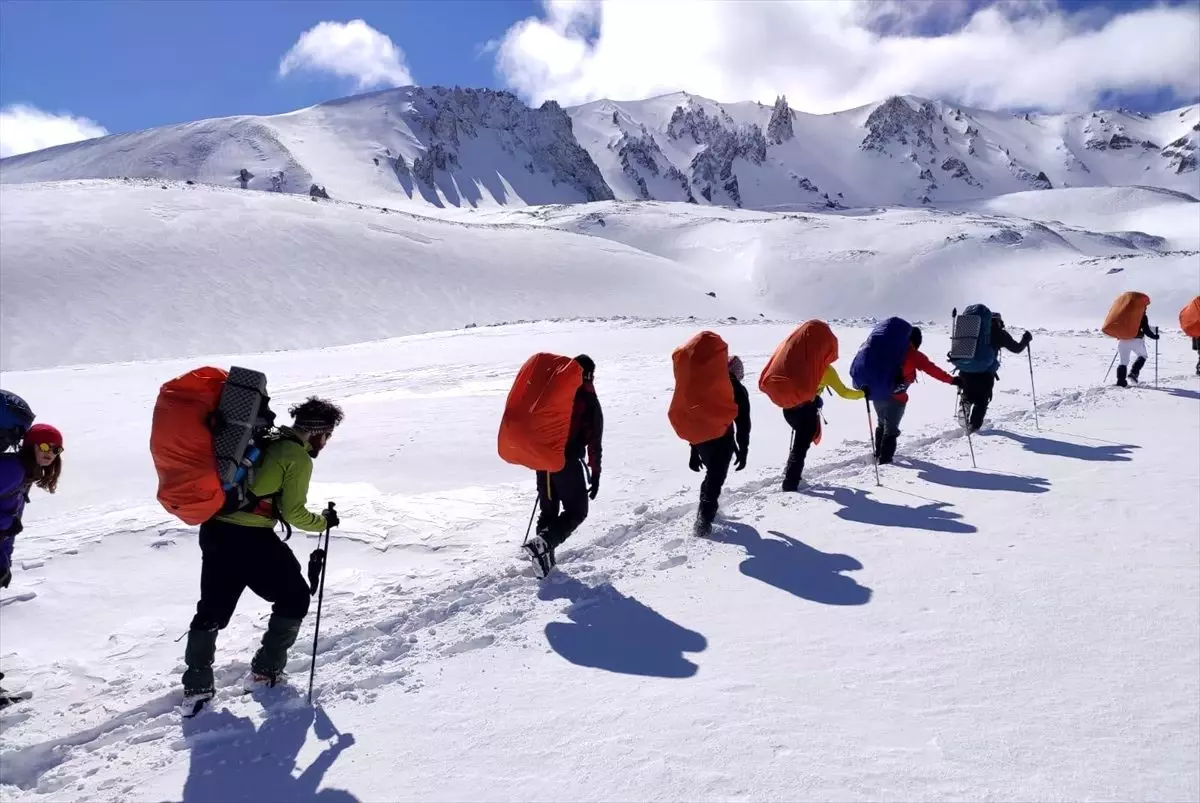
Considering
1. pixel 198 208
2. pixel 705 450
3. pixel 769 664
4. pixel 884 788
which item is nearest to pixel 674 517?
pixel 705 450

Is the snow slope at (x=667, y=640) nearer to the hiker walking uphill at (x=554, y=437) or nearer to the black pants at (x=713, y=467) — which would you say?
the black pants at (x=713, y=467)

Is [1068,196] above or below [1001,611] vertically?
above

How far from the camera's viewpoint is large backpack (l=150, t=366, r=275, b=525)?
13.5ft

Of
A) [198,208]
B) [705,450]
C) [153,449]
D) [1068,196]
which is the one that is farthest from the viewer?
[1068,196]

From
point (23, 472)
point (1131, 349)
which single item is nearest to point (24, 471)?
point (23, 472)

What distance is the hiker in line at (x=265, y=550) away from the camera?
4453 mm

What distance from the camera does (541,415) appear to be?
5.93 metres

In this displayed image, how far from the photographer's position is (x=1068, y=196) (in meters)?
151

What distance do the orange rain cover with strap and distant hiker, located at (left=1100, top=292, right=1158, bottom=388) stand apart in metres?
9.21

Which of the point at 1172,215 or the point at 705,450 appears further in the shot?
the point at 1172,215

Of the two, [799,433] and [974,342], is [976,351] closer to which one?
[974,342]

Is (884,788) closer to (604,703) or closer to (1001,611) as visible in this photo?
(604,703)

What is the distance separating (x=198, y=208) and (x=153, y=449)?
49.3m

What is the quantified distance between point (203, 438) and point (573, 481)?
2.95m
